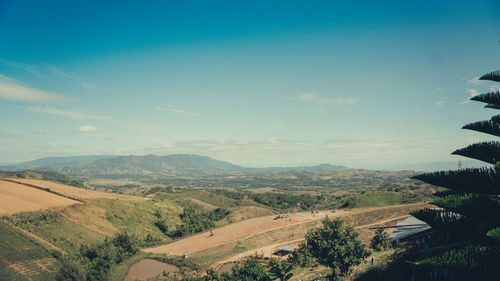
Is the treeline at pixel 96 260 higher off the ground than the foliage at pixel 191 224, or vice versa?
the treeline at pixel 96 260

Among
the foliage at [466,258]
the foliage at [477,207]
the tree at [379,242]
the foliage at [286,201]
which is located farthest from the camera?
the foliage at [286,201]

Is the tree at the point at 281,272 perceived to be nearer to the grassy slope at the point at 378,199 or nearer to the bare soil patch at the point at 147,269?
the bare soil patch at the point at 147,269

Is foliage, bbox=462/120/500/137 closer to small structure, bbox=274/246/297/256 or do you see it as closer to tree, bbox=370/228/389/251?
tree, bbox=370/228/389/251

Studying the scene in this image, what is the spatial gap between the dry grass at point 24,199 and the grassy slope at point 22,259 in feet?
31.5

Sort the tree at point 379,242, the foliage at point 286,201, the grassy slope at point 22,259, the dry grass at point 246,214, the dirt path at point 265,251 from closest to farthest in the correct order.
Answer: the grassy slope at point 22,259
the tree at point 379,242
the dirt path at point 265,251
the dry grass at point 246,214
the foliage at point 286,201

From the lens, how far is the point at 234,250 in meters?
46.6

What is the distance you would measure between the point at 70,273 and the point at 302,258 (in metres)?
30.1

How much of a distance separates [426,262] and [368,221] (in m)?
51.1

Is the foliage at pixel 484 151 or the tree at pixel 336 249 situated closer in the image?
the foliage at pixel 484 151

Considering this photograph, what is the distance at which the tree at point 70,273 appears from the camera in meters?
30.6

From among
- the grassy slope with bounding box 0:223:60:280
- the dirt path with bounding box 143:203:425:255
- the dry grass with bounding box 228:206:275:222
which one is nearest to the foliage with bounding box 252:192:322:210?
the dry grass with bounding box 228:206:275:222

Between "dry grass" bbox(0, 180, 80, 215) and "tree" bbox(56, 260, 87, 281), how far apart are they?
964 inches

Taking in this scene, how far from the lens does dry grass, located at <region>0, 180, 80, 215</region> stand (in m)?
48.3

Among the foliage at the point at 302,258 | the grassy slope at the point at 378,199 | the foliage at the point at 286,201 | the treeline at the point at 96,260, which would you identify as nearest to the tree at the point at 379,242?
the foliage at the point at 302,258
